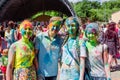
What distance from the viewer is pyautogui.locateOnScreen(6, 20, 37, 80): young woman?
215 inches

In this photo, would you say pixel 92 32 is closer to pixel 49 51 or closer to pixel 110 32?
pixel 49 51

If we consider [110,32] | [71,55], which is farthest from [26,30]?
[110,32]

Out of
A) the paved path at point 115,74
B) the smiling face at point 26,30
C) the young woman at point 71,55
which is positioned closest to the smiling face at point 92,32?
the young woman at point 71,55

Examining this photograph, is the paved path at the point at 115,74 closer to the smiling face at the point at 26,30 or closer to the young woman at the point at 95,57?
the young woman at the point at 95,57

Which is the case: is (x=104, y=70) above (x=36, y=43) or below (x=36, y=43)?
below

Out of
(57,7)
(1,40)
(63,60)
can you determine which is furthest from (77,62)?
(57,7)

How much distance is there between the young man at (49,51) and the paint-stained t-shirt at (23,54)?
0.61 ft

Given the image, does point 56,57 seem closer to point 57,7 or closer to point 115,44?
point 115,44

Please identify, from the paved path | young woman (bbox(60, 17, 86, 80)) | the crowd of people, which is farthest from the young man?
the paved path

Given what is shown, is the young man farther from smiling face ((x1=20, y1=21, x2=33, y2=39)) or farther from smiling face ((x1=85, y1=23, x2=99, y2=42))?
smiling face ((x1=85, y1=23, x2=99, y2=42))

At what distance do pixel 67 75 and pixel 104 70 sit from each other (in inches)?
20.4

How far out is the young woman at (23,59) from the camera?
5.47 m

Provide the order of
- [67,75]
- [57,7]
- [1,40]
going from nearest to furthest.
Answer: [67,75] → [1,40] → [57,7]

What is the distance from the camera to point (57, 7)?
40.4 m
